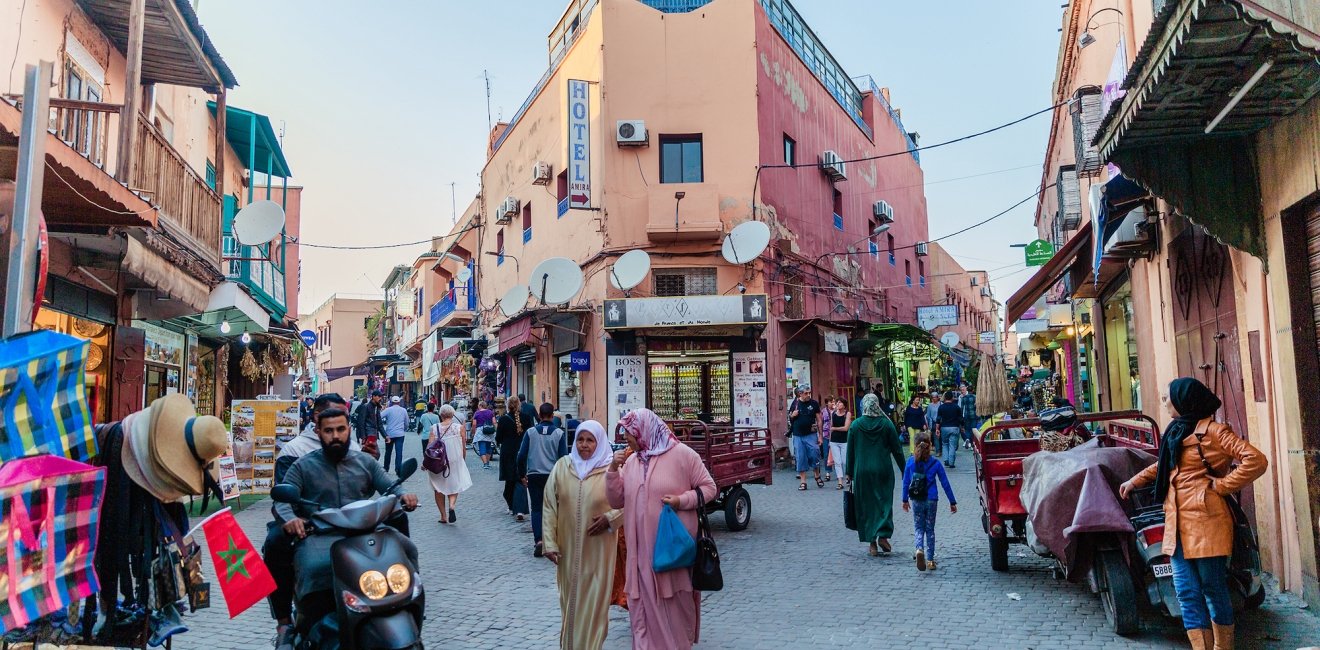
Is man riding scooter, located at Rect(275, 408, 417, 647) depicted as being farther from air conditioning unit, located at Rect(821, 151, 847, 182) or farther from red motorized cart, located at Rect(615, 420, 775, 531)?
air conditioning unit, located at Rect(821, 151, 847, 182)

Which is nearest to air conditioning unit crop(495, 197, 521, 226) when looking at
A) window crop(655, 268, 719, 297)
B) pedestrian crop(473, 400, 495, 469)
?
window crop(655, 268, 719, 297)

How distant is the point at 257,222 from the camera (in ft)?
42.5

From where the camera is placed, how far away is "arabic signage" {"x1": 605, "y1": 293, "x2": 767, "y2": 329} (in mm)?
17125

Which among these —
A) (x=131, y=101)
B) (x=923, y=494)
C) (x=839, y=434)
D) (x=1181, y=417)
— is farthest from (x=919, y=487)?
(x=131, y=101)

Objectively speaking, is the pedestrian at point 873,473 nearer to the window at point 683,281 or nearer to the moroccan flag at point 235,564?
the moroccan flag at point 235,564

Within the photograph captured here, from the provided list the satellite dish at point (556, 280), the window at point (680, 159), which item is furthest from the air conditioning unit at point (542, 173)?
the satellite dish at point (556, 280)

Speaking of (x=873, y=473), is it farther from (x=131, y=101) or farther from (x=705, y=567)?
(x=131, y=101)

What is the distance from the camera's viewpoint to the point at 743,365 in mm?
18062

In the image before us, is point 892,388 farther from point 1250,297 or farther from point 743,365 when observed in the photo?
point 1250,297

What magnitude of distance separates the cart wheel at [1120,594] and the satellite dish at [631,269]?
12.4m

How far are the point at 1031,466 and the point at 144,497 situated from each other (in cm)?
570

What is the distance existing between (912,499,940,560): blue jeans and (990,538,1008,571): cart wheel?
0.53 m

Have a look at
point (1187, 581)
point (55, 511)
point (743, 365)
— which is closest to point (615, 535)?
point (55, 511)

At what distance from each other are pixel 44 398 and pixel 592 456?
296 cm
